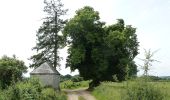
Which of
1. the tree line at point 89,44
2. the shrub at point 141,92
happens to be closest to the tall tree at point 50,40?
the tree line at point 89,44

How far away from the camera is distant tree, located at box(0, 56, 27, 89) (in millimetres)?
61244

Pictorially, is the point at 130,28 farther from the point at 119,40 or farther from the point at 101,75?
the point at 101,75

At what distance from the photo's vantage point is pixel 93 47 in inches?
2566

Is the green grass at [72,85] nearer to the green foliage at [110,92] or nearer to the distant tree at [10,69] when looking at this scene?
the distant tree at [10,69]

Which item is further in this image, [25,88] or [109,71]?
[109,71]

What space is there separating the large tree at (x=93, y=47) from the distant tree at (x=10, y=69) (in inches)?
301

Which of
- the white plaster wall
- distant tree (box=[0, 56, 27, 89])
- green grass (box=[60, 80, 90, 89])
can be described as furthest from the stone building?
green grass (box=[60, 80, 90, 89])

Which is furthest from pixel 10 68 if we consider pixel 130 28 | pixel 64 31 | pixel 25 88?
pixel 25 88

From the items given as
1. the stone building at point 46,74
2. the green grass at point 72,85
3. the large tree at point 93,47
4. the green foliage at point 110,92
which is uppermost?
the large tree at point 93,47

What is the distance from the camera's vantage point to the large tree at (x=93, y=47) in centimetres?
6438

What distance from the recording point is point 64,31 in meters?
67.1

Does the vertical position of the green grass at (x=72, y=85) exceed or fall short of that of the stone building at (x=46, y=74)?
it falls short

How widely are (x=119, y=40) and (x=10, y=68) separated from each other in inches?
680

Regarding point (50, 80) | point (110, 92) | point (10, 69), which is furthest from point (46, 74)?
point (110, 92)
